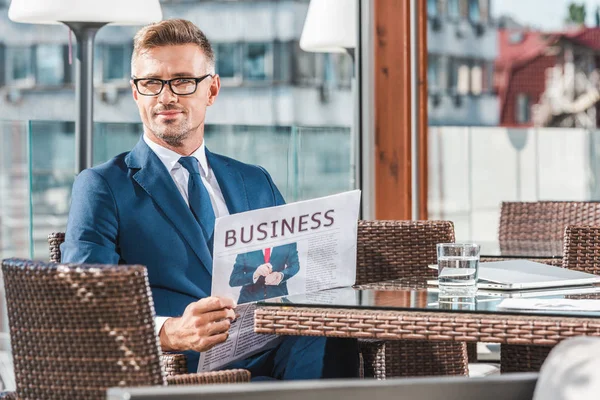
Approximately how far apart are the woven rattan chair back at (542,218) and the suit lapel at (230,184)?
1726mm

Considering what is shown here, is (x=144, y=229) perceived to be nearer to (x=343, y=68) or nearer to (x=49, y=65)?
(x=49, y=65)

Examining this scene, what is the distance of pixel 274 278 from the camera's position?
189 centimetres

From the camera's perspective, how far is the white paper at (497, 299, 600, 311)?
1686 millimetres

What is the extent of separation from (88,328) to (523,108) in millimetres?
3554

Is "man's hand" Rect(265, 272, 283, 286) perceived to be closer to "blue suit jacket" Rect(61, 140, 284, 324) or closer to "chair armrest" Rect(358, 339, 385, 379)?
"blue suit jacket" Rect(61, 140, 284, 324)

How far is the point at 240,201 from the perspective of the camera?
7.44 ft

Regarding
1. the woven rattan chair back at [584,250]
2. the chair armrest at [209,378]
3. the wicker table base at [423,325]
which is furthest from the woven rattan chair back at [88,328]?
the woven rattan chair back at [584,250]

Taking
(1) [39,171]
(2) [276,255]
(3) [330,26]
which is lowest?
(2) [276,255]

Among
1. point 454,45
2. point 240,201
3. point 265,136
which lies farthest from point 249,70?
point 240,201

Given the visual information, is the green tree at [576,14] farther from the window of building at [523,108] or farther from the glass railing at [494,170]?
the glass railing at [494,170]

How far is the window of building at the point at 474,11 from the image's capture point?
4582 millimetres

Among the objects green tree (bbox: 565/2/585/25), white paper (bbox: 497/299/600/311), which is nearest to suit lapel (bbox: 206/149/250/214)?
white paper (bbox: 497/299/600/311)

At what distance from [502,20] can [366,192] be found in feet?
3.21

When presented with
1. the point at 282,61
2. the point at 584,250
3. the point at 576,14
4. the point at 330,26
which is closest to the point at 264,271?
the point at 584,250
